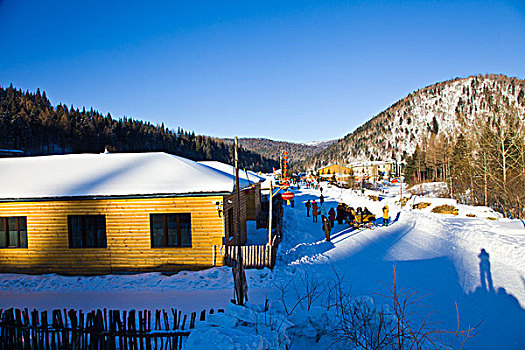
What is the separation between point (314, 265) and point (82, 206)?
28.4ft

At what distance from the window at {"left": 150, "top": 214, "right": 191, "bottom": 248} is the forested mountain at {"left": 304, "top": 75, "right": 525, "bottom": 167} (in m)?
148

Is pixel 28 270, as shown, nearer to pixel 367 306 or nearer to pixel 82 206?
pixel 82 206

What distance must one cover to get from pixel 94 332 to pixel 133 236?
6274mm

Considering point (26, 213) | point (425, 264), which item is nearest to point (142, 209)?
point (26, 213)

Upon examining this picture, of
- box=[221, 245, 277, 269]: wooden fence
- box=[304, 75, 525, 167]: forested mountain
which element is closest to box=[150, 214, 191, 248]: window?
box=[221, 245, 277, 269]: wooden fence

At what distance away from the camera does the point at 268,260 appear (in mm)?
Result: 10641

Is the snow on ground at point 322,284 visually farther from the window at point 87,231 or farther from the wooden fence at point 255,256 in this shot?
the window at point 87,231

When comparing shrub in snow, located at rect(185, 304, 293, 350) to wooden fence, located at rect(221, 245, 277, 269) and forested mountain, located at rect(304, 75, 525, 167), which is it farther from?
forested mountain, located at rect(304, 75, 525, 167)

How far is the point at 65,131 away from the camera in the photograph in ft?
264

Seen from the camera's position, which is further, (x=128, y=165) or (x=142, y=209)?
(x=128, y=165)

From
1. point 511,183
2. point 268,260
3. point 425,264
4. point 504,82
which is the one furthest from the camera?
point 504,82

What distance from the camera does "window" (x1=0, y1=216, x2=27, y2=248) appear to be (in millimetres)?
11281

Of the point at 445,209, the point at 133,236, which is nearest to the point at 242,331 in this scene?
the point at 133,236

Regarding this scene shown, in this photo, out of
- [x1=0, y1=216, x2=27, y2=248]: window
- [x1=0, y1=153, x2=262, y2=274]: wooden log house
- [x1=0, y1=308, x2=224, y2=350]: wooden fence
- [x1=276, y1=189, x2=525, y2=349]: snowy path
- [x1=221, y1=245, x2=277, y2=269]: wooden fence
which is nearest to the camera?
[x1=0, y1=308, x2=224, y2=350]: wooden fence
